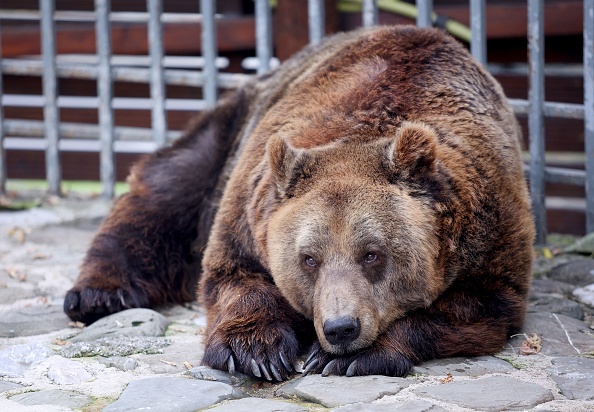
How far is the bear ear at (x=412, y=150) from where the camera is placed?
415cm

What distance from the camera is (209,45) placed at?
791 cm

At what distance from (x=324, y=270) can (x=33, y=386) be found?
1366 mm

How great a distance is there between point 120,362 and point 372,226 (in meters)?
1.34

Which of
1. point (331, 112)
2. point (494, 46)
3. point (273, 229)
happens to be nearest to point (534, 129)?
point (494, 46)

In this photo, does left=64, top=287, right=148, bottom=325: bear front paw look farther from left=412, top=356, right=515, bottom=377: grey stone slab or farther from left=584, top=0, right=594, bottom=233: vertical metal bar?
left=584, top=0, right=594, bottom=233: vertical metal bar

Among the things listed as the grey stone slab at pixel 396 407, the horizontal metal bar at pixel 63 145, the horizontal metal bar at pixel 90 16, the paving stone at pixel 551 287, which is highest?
the horizontal metal bar at pixel 90 16

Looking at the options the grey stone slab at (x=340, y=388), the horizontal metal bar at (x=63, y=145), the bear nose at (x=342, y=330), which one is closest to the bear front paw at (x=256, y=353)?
the grey stone slab at (x=340, y=388)

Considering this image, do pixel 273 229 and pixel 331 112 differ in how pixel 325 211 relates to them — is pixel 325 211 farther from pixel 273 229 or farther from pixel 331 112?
pixel 331 112

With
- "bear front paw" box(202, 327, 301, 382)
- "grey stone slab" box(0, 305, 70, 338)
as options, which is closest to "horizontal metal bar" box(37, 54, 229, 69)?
"grey stone slab" box(0, 305, 70, 338)

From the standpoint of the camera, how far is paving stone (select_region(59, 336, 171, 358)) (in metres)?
4.52

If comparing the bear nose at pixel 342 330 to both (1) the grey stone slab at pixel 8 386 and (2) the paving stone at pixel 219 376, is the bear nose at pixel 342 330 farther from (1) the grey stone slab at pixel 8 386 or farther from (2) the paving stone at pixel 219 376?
(1) the grey stone slab at pixel 8 386

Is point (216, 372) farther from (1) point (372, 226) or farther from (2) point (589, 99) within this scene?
(2) point (589, 99)

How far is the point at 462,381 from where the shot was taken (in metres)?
3.91

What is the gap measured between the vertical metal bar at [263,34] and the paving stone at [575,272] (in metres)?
3.06
